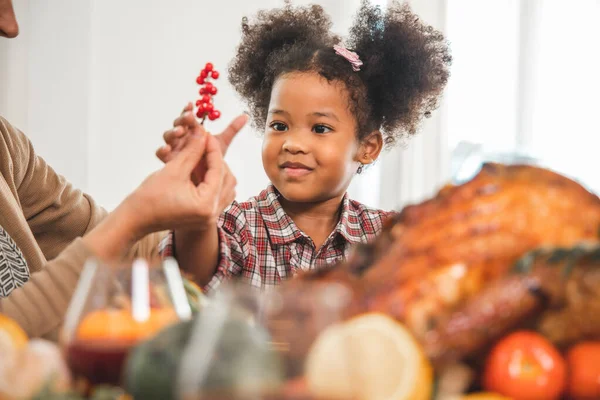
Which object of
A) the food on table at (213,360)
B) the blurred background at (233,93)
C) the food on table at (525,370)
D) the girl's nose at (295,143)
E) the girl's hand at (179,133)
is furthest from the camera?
the blurred background at (233,93)

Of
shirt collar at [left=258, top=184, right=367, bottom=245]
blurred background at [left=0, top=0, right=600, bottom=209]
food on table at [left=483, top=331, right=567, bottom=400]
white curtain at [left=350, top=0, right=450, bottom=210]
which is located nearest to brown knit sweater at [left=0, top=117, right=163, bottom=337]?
shirt collar at [left=258, top=184, right=367, bottom=245]

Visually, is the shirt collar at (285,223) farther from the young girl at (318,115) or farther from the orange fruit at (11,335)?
the orange fruit at (11,335)

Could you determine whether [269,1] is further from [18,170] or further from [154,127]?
[18,170]

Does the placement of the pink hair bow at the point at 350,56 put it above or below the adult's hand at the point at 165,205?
above

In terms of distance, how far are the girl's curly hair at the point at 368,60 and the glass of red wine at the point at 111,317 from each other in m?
1.54

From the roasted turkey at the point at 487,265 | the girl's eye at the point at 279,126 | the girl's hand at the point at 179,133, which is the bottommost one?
the roasted turkey at the point at 487,265

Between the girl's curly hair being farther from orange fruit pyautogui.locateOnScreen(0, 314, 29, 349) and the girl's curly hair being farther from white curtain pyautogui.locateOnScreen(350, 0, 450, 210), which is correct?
orange fruit pyautogui.locateOnScreen(0, 314, 29, 349)

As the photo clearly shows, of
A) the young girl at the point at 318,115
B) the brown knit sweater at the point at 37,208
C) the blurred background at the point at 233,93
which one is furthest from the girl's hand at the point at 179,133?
the blurred background at the point at 233,93

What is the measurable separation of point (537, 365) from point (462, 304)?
0.23 feet

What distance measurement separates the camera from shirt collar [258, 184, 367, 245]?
193 centimetres

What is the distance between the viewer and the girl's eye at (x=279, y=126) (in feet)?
6.35

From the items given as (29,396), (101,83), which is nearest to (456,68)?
(101,83)

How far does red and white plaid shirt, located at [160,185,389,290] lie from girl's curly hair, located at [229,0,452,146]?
1.02ft

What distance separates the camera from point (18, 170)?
157 cm
